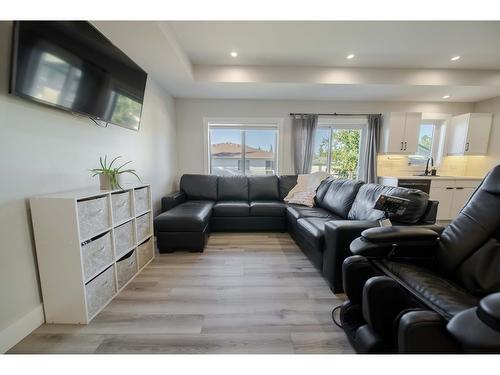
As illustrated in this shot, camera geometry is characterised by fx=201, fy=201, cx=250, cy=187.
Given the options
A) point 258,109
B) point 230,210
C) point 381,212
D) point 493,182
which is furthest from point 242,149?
point 493,182

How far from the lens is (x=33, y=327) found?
4.26 feet

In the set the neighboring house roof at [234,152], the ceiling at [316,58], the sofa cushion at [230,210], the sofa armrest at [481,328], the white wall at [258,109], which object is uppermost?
the ceiling at [316,58]

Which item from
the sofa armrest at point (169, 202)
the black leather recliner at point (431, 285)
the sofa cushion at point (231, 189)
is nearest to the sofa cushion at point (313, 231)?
the black leather recliner at point (431, 285)

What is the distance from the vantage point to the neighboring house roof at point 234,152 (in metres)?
4.17

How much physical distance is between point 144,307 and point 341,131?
4.31 meters

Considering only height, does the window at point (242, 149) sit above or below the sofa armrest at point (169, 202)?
above

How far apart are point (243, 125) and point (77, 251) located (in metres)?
3.36

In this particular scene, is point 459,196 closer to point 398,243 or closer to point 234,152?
point 398,243

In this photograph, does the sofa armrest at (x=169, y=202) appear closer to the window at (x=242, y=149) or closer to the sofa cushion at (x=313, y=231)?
the window at (x=242, y=149)

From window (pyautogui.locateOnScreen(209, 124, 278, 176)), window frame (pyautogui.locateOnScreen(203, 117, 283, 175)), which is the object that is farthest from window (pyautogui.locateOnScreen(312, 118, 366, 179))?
window (pyautogui.locateOnScreen(209, 124, 278, 176))

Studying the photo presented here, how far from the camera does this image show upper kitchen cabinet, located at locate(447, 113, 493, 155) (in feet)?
12.0

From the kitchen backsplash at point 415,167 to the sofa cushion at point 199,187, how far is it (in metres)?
3.35

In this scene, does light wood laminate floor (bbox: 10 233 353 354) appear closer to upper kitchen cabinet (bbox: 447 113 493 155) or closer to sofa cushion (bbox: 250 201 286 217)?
sofa cushion (bbox: 250 201 286 217)
